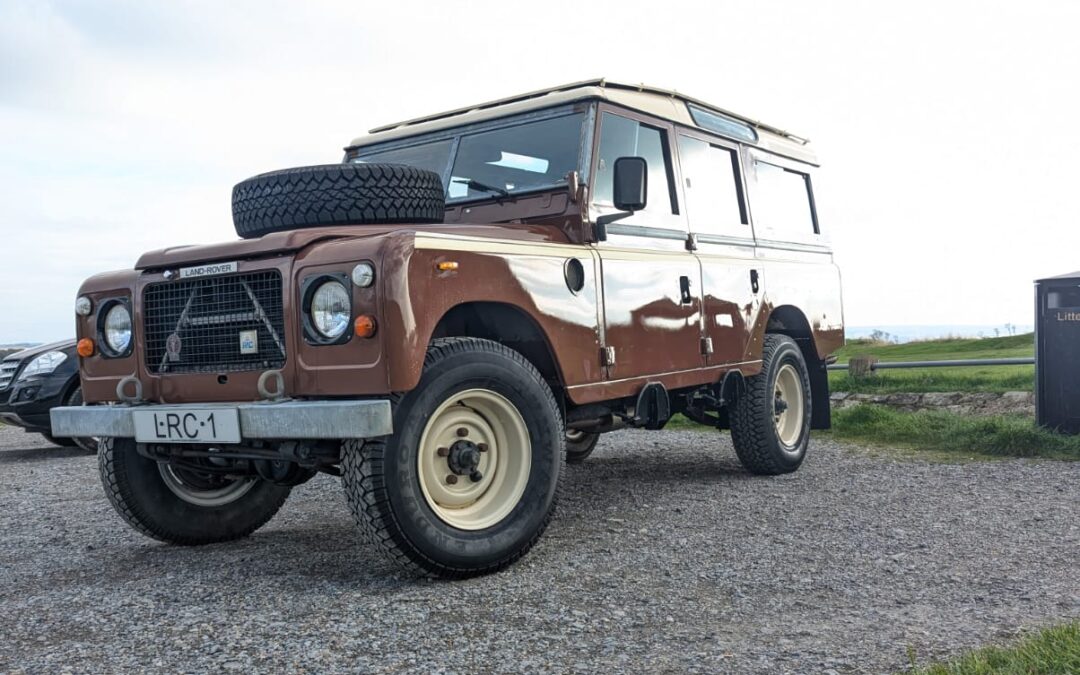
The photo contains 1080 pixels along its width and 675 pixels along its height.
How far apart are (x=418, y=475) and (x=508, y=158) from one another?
2.32 m

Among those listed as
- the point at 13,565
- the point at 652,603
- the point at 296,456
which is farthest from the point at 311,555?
the point at 652,603

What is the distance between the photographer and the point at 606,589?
4168mm

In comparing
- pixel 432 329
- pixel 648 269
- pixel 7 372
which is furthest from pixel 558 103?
pixel 7 372

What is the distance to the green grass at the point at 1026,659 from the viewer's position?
293 cm

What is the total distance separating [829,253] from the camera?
8.72 m

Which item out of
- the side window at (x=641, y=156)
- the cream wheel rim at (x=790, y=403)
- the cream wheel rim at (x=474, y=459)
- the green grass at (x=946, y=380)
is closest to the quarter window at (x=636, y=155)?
the side window at (x=641, y=156)

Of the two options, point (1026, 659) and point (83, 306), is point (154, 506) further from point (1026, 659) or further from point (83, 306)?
point (1026, 659)

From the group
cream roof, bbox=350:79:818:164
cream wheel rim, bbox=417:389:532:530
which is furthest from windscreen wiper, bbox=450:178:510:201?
cream wheel rim, bbox=417:389:532:530

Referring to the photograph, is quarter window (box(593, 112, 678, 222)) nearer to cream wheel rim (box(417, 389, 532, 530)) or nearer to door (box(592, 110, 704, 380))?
door (box(592, 110, 704, 380))

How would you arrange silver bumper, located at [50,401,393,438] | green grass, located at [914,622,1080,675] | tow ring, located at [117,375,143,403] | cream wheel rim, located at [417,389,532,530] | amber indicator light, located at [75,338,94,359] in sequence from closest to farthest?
green grass, located at [914,622,1080,675], silver bumper, located at [50,401,393,438], cream wheel rim, located at [417,389,532,530], tow ring, located at [117,375,143,403], amber indicator light, located at [75,338,94,359]

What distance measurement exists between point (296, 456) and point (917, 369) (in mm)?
10407

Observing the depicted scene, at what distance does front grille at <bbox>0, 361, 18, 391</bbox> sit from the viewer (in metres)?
10.3

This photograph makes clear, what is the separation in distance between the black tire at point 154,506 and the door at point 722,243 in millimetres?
3128

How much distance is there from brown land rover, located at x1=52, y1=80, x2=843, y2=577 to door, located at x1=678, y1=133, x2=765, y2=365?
0.09 feet
